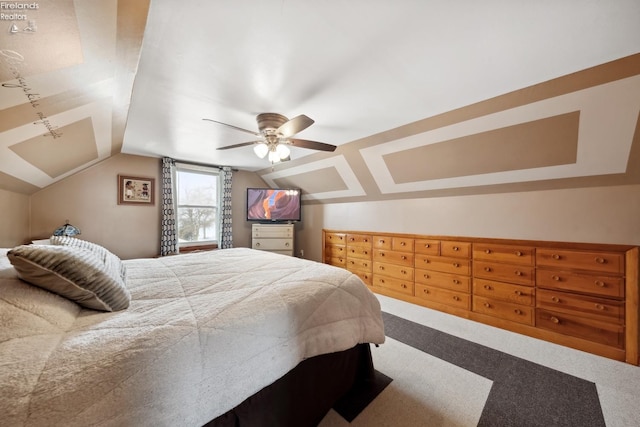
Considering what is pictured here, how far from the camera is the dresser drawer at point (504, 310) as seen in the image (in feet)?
8.07

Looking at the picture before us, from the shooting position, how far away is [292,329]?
118 centimetres

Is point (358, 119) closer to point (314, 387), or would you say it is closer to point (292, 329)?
point (292, 329)

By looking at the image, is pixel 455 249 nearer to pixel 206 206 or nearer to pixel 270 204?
pixel 270 204

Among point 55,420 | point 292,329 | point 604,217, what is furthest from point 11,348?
point 604,217

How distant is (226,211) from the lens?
15.8ft

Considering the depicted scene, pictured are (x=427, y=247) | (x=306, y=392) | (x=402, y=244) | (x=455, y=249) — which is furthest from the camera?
(x=402, y=244)

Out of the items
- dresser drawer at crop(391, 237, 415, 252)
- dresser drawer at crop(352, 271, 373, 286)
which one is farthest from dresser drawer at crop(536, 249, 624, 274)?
dresser drawer at crop(352, 271, 373, 286)

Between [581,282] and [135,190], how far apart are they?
614cm

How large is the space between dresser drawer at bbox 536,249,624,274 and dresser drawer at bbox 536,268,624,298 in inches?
2.7

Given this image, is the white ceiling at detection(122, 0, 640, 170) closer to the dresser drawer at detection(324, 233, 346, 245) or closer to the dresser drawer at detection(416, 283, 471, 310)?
the dresser drawer at detection(416, 283, 471, 310)

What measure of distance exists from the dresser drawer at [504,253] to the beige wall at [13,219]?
5335 mm

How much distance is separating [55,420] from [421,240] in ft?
11.7

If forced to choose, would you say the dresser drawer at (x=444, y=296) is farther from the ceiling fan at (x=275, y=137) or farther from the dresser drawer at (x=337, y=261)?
the ceiling fan at (x=275, y=137)

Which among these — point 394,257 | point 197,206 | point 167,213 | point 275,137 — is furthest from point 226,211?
point 394,257
